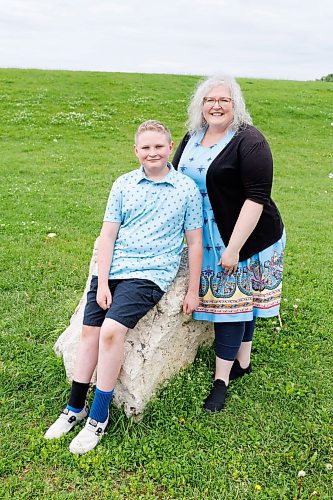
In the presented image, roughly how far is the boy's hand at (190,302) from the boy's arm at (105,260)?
618mm

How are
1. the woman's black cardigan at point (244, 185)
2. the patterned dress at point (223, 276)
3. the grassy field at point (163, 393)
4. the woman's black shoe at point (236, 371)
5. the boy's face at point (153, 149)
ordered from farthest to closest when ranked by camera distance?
the woman's black shoe at point (236, 371) < the patterned dress at point (223, 276) < the boy's face at point (153, 149) < the woman's black cardigan at point (244, 185) < the grassy field at point (163, 393)

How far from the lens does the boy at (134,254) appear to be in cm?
358

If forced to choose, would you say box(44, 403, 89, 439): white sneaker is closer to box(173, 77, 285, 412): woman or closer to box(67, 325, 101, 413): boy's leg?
box(67, 325, 101, 413): boy's leg

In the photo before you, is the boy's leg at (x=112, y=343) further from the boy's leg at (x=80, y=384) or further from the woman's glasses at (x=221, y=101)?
the woman's glasses at (x=221, y=101)

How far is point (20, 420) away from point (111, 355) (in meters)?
0.97

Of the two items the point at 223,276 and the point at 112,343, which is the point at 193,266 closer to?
the point at 223,276

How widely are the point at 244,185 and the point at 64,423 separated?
2105mm

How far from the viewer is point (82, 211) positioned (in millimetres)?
9125

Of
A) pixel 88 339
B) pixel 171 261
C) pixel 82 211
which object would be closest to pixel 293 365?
pixel 171 261

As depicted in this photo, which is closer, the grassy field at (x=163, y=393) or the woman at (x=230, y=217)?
the grassy field at (x=163, y=393)

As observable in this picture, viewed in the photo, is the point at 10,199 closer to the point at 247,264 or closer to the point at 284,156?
the point at 247,264

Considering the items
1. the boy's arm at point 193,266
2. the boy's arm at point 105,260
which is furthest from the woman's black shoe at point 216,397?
the boy's arm at point 105,260

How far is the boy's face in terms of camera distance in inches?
142

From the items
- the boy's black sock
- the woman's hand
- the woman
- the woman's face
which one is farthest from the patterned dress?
the boy's black sock
